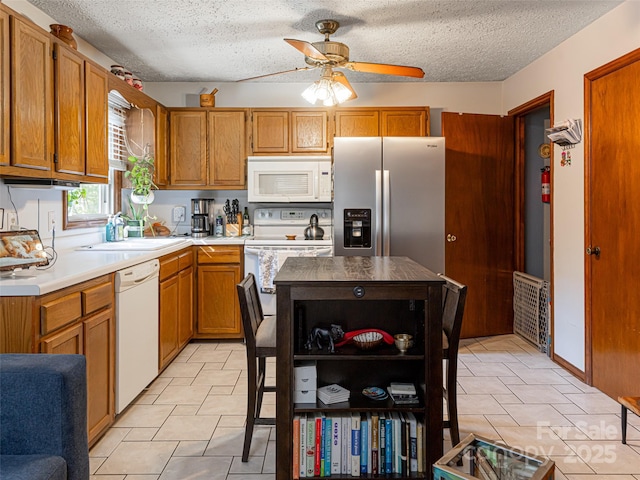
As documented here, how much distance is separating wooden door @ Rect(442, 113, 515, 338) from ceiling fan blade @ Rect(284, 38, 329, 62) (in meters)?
1.80

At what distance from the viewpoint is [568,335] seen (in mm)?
3457

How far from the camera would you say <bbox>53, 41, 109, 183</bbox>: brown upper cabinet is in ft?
8.25

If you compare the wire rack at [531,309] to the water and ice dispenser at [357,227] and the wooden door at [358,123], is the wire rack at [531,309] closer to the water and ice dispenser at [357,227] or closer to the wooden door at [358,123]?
the water and ice dispenser at [357,227]

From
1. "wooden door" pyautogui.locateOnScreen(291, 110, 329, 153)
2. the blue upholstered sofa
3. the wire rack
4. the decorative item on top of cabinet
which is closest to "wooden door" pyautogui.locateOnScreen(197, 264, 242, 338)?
the decorative item on top of cabinet

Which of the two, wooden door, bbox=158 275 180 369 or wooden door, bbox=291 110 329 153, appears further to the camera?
wooden door, bbox=291 110 329 153

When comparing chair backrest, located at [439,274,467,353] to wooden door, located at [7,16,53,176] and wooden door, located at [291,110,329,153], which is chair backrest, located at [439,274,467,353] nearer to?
wooden door, located at [7,16,53,176]

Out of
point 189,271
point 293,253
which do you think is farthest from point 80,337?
point 293,253

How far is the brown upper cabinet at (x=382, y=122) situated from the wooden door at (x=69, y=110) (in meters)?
2.32

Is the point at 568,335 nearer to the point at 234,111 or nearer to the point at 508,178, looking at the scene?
the point at 508,178

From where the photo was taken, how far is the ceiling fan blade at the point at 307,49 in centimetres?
258

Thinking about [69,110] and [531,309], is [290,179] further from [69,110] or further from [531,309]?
[531,309]

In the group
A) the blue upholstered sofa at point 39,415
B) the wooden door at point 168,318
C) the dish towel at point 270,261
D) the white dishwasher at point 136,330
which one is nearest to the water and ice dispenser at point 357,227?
the dish towel at point 270,261

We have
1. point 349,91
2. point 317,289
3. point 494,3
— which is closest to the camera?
point 317,289

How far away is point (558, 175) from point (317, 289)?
2602 millimetres
